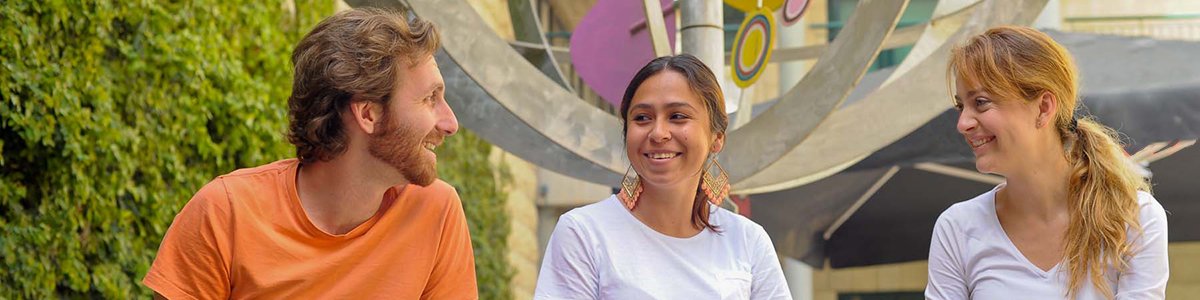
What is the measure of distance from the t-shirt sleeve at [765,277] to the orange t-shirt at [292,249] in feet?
1.71

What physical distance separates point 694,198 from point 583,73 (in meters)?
1.88

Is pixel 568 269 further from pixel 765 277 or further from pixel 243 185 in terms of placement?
pixel 243 185

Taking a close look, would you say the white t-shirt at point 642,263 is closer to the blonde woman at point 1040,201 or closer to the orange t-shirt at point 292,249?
the orange t-shirt at point 292,249

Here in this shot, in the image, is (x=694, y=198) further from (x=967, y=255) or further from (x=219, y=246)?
(x=219, y=246)

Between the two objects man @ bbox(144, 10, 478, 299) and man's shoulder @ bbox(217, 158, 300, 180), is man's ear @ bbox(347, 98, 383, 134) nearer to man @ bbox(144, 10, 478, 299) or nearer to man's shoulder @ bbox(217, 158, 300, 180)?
man @ bbox(144, 10, 478, 299)

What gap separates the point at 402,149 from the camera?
218 centimetres

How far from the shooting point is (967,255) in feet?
8.07

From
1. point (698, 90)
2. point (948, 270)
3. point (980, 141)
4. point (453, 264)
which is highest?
point (698, 90)

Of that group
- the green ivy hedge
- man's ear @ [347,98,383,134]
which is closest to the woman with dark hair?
man's ear @ [347,98,383,134]

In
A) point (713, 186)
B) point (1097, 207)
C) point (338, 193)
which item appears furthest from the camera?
point (713, 186)

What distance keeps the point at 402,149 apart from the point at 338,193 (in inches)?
5.9

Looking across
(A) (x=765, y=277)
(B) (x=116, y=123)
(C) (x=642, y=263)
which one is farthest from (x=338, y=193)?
(B) (x=116, y=123)

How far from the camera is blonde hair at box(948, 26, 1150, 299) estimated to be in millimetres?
2330

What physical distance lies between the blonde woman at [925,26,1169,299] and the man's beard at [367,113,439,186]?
0.92 m
